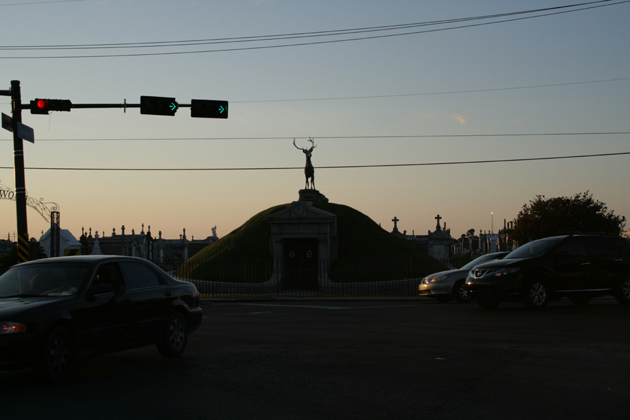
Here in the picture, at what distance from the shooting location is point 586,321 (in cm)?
1242

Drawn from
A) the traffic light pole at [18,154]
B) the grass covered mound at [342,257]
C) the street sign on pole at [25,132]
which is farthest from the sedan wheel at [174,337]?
the grass covered mound at [342,257]

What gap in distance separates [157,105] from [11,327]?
11.7 meters

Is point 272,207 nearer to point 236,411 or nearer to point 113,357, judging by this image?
point 113,357

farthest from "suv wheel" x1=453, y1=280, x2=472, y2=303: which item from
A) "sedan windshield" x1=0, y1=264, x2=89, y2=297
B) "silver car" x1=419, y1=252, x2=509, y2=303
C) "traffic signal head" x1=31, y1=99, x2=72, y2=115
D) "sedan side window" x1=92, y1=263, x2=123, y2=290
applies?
"sedan windshield" x1=0, y1=264, x2=89, y2=297

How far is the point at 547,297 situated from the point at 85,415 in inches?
463

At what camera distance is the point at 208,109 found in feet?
57.8

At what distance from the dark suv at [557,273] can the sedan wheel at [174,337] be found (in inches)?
314

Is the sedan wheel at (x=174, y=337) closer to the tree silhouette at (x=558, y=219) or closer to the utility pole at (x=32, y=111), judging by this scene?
the utility pole at (x=32, y=111)

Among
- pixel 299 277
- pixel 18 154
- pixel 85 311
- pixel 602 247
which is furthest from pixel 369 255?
pixel 85 311

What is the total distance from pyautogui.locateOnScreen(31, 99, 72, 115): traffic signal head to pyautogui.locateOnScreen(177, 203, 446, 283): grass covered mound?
53.3ft

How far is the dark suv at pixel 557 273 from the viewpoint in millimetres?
14547

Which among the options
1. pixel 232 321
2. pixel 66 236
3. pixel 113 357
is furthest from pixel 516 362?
pixel 66 236

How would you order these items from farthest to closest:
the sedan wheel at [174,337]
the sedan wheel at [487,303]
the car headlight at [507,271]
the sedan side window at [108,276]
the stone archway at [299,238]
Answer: the stone archway at [299,238]
the sedan wheel at [487,303]
the car headlight at [507,271]
the sedan wheel at [174,337]
the sedan side window at [108,276]

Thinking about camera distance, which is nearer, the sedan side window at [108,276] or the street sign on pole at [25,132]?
the sedan side window at [108,276]
